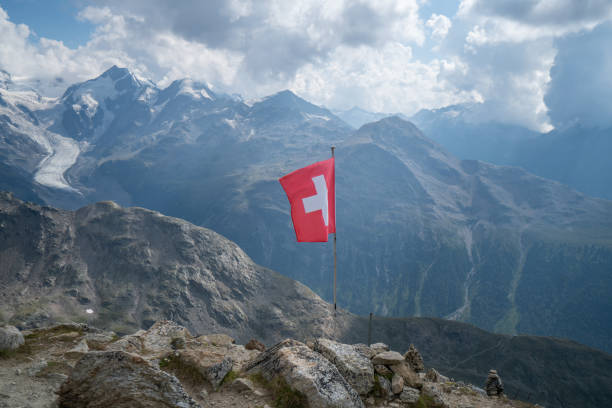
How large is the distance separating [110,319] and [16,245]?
88314 millimetres

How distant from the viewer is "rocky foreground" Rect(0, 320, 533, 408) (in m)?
10.5

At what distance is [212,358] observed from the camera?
15305 millimetres

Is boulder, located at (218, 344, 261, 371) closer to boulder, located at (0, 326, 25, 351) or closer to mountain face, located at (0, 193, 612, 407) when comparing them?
boulder, located at (0, 326, 25, 351)

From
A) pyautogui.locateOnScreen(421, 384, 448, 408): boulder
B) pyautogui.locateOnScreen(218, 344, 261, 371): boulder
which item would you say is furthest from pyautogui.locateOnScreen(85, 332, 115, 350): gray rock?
pyautogui.locateOnScreen(421, 384, 448, 408): boulder

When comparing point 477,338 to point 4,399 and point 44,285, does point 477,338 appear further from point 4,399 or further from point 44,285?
point 44,285

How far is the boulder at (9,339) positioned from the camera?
1396 cm

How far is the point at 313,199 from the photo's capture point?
21.7 m

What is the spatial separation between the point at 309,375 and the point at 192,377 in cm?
549

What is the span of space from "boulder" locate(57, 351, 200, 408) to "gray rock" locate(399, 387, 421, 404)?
9596 mm

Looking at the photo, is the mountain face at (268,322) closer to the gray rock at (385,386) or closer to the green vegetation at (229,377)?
the gray rock at (385,386)

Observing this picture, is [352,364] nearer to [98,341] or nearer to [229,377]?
[229,377]

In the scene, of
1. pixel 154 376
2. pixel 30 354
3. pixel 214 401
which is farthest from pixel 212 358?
pixel 30 354

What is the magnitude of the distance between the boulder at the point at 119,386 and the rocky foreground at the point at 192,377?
0.10ft

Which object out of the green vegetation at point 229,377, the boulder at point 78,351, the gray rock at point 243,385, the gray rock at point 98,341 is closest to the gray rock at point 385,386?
the gray rock at point 243,385
